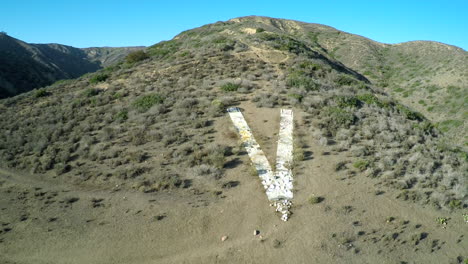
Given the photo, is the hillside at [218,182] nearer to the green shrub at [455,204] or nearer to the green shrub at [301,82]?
the green shrub at [455,204]

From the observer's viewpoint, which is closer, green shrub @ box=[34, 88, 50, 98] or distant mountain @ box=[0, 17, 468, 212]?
distant mountain @ box=[0, 17, 468, 212]

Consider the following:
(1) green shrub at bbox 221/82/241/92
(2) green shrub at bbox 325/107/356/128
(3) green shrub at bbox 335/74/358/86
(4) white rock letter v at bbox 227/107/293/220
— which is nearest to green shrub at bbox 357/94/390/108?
(2) green shrub at bbox 325/107/356/128

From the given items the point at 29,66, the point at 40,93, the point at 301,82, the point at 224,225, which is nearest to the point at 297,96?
the point at 301,82

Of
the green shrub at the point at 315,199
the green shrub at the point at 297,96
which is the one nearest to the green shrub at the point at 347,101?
the green shrub at the point at 297,96

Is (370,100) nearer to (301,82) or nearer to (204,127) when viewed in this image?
(301,82)

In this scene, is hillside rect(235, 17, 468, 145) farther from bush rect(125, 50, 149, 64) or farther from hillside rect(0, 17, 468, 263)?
bush rect(125, 50, 149, 64)
